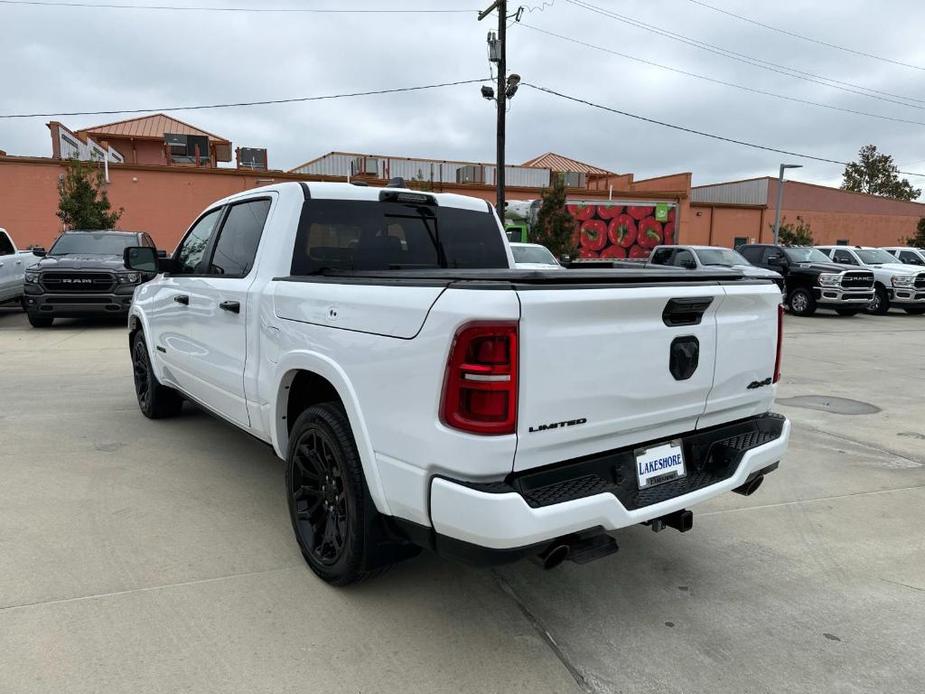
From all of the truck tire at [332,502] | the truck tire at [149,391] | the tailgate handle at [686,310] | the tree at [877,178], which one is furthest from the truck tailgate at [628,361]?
the tree at [877,178]

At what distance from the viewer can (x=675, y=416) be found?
2.76m

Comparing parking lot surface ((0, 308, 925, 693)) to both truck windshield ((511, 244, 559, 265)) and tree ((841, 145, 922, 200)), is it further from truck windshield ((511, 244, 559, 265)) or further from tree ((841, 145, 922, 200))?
tree ((841, 145, 922, 200))

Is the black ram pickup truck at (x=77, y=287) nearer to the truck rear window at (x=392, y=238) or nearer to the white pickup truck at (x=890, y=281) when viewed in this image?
the truck rear window at (x=392, y=238)

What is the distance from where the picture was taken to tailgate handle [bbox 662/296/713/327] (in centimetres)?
263

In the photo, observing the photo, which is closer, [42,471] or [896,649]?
[896,649]

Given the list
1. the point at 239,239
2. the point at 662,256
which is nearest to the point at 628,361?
the point at 239,239

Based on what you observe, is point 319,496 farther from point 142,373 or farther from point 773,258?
point 773,258

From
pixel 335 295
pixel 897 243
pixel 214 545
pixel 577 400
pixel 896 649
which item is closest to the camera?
pixel 577 400

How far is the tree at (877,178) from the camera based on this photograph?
214ft

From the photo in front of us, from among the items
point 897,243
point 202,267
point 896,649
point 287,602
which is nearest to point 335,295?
point 287,602

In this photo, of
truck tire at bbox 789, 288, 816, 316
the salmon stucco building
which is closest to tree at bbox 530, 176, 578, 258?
the salmon stucco building

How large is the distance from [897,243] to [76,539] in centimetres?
4891

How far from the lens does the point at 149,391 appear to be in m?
5.75

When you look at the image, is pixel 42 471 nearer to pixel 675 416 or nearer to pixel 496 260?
pixel 496 260
